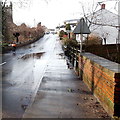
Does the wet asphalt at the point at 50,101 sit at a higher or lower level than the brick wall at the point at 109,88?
lower

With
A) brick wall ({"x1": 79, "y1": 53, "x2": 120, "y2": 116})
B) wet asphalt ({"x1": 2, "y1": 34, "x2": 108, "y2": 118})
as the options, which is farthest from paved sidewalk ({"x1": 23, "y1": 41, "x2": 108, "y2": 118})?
brick wall ({"x1": 79, "y1": 53, "x2": 120, "y2": 116})

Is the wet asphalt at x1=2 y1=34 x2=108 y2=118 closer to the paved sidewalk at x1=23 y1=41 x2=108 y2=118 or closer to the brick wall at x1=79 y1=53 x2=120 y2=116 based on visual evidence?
the paved sidewalk at x1=23 y1=41 x2=108 y2=118

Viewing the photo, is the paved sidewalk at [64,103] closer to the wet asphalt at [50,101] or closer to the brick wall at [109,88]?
the wet asphalt at [50,101]

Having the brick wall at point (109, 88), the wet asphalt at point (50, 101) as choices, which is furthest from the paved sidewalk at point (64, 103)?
the brick wall at point (109, 88)

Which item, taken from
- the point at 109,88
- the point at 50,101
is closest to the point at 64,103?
the point at 50,101

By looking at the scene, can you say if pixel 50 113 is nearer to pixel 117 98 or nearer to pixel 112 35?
pixel 117 98

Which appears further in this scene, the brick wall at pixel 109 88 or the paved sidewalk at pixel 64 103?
the paved sidewalk at pixel 64 103

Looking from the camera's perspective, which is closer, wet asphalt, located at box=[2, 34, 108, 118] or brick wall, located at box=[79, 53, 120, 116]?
brick wall, located at box=[79, 53, 120, 116]

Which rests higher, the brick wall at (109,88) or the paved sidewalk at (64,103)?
the brick wall at (109,88)

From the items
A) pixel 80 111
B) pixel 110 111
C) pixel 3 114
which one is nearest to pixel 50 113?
pixel 80 111

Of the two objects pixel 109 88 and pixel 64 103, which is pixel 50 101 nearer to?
pixel 64 103

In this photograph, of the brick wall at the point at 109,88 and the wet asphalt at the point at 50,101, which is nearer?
the brick wall at the point at 109,88

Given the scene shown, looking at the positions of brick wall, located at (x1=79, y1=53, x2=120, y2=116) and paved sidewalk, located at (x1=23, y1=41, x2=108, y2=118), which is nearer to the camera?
brick wall, located at (x1=79, y1=53, x2=120, y2=116)

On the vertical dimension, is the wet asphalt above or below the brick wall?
below
